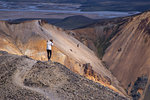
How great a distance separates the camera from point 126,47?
3541cm

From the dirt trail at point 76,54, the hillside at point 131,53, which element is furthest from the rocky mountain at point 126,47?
the dirt trail at point 76,54

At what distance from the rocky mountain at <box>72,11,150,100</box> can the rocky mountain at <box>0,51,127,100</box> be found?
12.9m

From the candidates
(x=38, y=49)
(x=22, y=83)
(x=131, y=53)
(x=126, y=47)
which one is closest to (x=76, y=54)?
(x=38, y=49)

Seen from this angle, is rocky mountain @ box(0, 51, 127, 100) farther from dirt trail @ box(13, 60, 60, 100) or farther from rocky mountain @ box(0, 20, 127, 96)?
rocky mountain @ box(0, 20, 127, 96)

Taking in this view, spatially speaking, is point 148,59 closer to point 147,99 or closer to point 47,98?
point 147,99

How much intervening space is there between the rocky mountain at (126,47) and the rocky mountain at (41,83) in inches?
510

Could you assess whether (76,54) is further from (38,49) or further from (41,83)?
(41,83)

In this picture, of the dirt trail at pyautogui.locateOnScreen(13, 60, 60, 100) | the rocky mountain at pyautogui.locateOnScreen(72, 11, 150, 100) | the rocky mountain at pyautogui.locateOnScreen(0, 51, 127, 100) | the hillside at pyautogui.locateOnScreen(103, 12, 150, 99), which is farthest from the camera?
the hillside at pyautogui.locateOnScreen(103, 12, 150, 99)

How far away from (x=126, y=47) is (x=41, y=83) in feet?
76.8

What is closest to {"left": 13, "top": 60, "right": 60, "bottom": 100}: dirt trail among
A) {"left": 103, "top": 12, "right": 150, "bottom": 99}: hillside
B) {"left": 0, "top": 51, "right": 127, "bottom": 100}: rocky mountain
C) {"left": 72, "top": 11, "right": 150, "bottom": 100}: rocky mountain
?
{"left": 0, "top": 51, "right": 127, "bottom": 100}: rocky mountain

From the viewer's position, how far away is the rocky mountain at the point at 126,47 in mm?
28208

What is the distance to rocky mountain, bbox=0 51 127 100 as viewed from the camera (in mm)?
12758

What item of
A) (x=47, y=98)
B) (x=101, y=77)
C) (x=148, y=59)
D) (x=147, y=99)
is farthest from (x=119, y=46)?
(x=47, y=98)

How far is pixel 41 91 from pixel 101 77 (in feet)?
51.5
